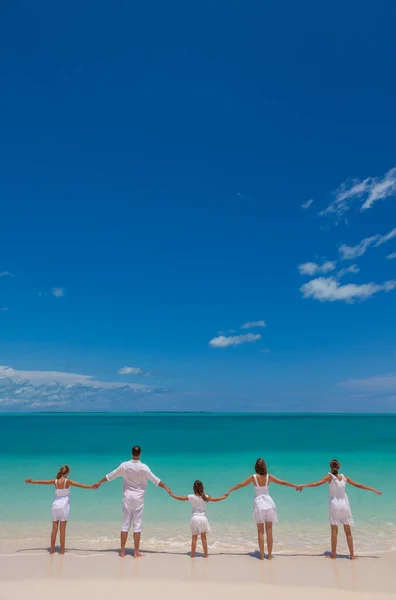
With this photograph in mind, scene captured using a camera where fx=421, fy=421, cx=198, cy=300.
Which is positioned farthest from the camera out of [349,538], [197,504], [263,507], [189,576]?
[349,538]

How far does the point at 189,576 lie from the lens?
7059 millimetres

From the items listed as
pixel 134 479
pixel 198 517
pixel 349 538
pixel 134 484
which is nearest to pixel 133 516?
pixel 134 484

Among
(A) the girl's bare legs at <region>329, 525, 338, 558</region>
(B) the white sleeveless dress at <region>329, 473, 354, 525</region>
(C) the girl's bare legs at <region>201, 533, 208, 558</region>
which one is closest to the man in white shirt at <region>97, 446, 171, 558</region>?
(C) the girl's bare legs at <region>201, 533, 208, 558</region>

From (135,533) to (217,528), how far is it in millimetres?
3890

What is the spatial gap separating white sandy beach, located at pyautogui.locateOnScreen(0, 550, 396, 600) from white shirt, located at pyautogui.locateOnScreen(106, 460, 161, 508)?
3.44 feet

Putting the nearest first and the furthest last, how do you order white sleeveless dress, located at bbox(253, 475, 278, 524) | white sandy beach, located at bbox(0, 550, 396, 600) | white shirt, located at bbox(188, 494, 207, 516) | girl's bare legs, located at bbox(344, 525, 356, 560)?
white sandy beach, located at bbox(0, 550, 396, 600) < white shirt, located at bbox(188, 494, 207, 516) < white sleeveless dress, located at bbox(253, 475, 278, 524) < girl's bare legs, located at bbox(344, 525, 356, 560)

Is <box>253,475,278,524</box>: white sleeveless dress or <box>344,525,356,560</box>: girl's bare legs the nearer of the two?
<box>253,475,278,524</box>: white sleeveless dress

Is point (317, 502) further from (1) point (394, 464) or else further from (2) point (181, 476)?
(1) point (394, 464)

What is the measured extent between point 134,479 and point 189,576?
1.84 metres

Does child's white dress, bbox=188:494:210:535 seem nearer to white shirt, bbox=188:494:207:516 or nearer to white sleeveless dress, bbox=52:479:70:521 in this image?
white shirt, bbox=188:494:207:516

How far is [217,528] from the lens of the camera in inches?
437

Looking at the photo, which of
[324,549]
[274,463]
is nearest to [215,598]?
[324,549]

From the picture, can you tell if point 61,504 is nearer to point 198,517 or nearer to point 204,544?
point 198,517

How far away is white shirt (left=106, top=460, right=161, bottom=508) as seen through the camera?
7828 millimetres
